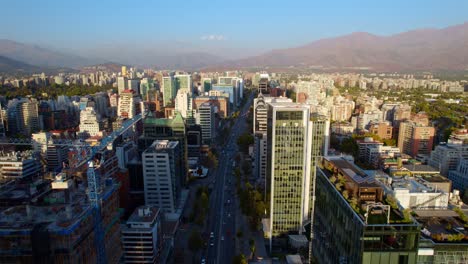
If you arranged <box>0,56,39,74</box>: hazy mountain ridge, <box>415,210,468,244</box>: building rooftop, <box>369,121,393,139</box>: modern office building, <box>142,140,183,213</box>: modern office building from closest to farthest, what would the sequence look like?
1. <box>415,210,468,244</box>: building rooftop
2. <box>142,140,183,213</box>: modern office building
3. <box>369,121,393,139</box>: modern office building
4. <box>0,56,39,74</box>: hazy mountain ridge

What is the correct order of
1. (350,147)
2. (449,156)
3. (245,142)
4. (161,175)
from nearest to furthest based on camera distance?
(161,175) → (449,156) → (350,147) → (245,142)

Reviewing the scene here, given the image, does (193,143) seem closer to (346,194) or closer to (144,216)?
(144,216)

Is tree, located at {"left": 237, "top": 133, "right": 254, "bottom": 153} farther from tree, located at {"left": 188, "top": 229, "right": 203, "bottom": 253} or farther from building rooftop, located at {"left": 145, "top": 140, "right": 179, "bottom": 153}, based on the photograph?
tree, located at {"left": 188, "top": 229, "right": 203, "bottom": 253}

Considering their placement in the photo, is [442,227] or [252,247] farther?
[252,247]

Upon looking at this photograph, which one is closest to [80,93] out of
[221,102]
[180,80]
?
[180,80]

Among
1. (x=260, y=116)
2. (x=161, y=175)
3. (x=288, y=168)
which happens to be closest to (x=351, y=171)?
(x=288, y=168)

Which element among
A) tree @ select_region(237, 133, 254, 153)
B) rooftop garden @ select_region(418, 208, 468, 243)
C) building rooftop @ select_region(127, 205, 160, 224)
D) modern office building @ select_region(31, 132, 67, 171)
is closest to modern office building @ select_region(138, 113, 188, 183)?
building rooftop @ select_region(127, 205, 160, 224)

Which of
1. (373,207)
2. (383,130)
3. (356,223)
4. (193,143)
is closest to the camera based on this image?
(356,223)

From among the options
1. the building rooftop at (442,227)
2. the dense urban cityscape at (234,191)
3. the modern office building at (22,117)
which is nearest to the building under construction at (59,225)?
the dense urban cityscape at (234,191)

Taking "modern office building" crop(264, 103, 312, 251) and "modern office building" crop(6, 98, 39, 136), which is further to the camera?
"modern office building" crop(6, 98, 39, 136)
